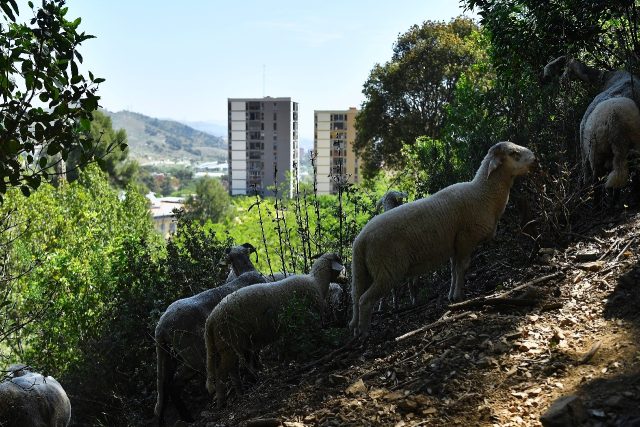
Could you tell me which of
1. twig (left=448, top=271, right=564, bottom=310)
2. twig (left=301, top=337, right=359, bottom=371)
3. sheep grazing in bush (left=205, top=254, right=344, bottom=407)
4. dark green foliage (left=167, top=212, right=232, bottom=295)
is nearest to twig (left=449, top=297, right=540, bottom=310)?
twig (left=448, top=271, right=564, bottom=310)

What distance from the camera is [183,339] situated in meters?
8.39

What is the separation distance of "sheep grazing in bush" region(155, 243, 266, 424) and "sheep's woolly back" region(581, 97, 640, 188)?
421cm

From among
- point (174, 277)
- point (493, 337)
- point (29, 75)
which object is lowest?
point (174, 277)

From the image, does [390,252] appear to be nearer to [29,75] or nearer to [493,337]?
[493,337]

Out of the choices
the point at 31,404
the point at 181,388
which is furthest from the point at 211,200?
the point at 31,404

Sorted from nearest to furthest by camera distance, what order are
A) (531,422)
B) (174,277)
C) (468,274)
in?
(531,422) < (468,274) < (174,277)

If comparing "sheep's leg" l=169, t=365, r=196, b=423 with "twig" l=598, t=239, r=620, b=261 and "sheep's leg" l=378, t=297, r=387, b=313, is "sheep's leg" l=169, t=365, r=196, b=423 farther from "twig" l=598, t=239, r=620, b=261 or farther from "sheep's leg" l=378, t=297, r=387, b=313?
"twig" l=598, t=239, r=620, b=261

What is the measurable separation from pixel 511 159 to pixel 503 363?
8.80ft

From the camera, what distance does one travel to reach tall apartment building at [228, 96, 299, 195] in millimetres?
74500

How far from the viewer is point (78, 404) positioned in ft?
38.5

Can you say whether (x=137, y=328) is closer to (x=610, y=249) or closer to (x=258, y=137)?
(x=610, y=249)

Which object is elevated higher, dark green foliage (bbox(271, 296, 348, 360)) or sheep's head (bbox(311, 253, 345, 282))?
sheep's head (bbox(311, 253, 345, 282))

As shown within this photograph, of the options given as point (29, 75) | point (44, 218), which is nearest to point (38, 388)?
point (29, 75)

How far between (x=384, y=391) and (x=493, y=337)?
1004 mm
